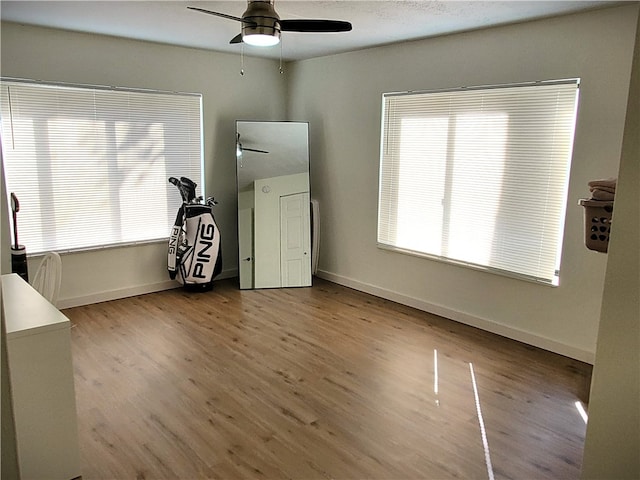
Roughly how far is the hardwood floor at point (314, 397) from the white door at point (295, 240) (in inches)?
32.6

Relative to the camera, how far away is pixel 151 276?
205 inches

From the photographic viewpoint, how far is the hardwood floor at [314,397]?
249cm

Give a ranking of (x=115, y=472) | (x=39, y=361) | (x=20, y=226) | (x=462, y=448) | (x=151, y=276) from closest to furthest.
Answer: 1. (x=39, y=361)
2. (x=115, y=472)
3. (x=462, y=448)
4. (x=20, y=226)
5. (x=151, y=276)

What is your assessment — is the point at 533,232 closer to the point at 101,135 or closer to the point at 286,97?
the point at 286,97

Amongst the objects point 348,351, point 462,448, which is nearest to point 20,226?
point 348,351

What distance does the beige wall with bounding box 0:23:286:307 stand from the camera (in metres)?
4.26

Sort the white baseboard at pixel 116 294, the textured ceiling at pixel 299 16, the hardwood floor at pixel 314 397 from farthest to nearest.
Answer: the white baseboard at pixel 116 294, the textured ceiling at pixel 299 16, the hardwood floor at pixel 314 397

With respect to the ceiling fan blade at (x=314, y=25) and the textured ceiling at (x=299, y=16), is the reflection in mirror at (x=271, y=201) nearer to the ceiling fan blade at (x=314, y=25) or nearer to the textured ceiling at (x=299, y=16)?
the textured ceiling at (x=299, y=16)

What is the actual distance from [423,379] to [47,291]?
8.44 feet

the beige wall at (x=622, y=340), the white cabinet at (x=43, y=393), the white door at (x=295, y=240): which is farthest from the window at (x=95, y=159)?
the beige wall at (x=622, y=340)

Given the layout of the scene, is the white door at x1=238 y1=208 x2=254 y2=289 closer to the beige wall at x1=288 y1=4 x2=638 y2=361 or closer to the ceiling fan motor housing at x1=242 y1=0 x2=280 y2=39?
the beige wall at x1=288 y1=4 x2=638 y2=361

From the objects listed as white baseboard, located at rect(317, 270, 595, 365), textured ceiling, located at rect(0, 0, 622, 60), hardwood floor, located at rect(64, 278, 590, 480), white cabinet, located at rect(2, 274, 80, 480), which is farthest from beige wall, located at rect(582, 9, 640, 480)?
white baseboard, located at rect(317, 270, 595, 365)

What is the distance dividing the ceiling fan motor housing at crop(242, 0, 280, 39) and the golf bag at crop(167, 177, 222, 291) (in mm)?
2607

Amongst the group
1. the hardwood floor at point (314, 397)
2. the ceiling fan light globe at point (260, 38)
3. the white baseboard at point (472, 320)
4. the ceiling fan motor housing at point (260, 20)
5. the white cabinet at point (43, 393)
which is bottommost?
the hardwood floor at point (314, 397)
